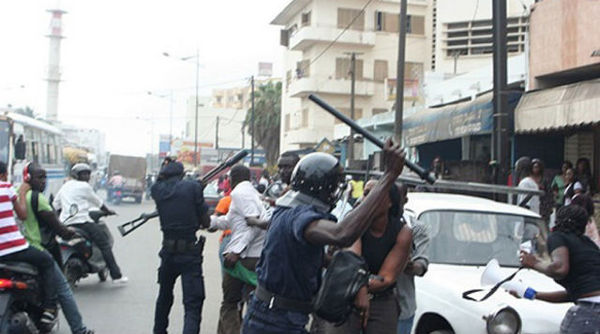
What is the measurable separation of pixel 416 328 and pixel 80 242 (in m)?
5.44

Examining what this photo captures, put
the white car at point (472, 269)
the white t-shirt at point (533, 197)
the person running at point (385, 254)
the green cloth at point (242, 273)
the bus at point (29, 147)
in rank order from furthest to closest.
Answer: the bus at point (29, 147) → the white t-shirt at point (533, 197) → the green cloth at point (242, 273) → the white car at point (472, 269) → the person running at point (385, 254)

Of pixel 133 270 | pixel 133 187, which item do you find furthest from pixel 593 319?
pixel 133 187

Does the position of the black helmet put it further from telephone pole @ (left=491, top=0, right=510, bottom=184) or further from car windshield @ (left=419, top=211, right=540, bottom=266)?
telephone pole @ (left=491, top=0, right=510, bottom=184)

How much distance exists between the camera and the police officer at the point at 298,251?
3688 mm

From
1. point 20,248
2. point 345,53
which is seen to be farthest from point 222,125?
point 20,248

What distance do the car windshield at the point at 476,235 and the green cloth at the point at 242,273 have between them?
5.57ft

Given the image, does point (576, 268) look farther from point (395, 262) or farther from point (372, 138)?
point (372, 138)

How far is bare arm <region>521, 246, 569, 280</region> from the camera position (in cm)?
479

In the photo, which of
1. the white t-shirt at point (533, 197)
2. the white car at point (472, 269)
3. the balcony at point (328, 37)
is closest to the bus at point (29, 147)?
the white t-shirt at point (533, 197)

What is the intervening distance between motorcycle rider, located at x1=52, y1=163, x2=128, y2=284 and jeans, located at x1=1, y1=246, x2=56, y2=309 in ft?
10.6

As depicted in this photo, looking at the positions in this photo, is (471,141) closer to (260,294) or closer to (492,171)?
(492,171)

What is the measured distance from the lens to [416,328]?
20.1 ft

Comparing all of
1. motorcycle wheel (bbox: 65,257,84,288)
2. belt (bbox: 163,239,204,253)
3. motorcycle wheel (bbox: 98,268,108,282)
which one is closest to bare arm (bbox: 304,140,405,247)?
belt (bbox: 163,239,204,253)

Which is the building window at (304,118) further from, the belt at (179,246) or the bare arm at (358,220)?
the bare arm at (358,220)
